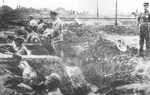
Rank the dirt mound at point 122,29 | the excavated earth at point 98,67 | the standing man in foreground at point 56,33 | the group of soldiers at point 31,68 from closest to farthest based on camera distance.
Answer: the group of soldiers at point 31,68 → the excavated earth at point 98,67 → the standing man in foreground at point 56,33 → the dirt mound at point 122,29

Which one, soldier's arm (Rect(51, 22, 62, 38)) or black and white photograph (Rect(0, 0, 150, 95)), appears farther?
soldier's arm (Rect(51, 22, 62, 38))

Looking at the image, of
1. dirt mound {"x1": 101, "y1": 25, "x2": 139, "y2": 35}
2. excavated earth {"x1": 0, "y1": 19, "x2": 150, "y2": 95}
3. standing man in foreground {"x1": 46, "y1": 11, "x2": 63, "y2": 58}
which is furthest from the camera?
dirt mound {"x1": 101, "y1": 25, "x2": 139, "y2": 35}

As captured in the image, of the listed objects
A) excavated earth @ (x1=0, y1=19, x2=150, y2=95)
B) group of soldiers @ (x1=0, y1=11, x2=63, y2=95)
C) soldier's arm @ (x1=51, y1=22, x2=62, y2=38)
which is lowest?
excavated earth @ (x1=0, y1=19, x2=150, y2=95)

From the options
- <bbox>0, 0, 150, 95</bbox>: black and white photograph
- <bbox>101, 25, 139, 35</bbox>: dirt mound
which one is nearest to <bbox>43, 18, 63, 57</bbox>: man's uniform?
<bbox>0, 0, 150, 95</bbox>: black and white photograph

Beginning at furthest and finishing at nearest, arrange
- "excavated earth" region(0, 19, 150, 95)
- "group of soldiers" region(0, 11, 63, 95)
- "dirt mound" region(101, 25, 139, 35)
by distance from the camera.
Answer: "dirt mound" region(101, 25, 139, 35) < "excavated earth" region(0, 19, 150, 95) < "group of soldiers" region(0, 11, 63, 95)

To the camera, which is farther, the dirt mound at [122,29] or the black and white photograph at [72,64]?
the dirt mound at [122,29]

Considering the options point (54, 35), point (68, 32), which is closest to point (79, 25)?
point (68, 32)

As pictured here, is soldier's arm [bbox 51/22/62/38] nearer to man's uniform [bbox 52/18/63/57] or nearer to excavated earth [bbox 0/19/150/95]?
man's uniform [bbox 52/18/63/57]

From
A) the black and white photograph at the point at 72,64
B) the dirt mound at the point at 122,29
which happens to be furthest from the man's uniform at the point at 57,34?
the dirt mound at the point at 122,29

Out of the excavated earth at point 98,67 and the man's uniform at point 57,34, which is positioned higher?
the man's uniform at point 57,34

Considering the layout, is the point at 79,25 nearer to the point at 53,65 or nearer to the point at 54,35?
the point at 54,35

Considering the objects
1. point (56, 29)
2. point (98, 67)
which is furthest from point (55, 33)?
point (98, 67)

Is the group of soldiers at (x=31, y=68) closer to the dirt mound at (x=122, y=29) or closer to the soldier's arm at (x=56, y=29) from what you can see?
the soldier's arm at (x=56, y=29)

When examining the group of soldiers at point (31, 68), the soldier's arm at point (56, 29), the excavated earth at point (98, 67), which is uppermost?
the soldier's arm at point (56, 29)
